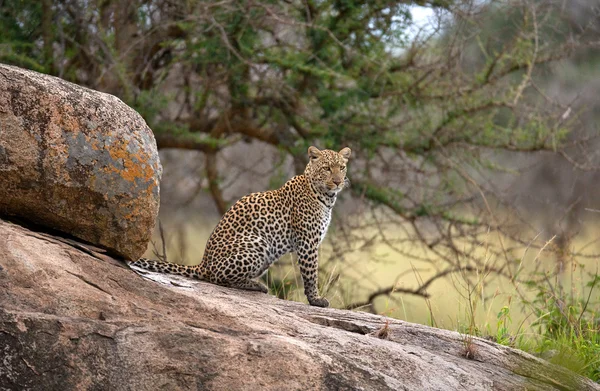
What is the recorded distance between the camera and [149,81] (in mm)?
11711

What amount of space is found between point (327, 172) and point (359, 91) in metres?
3.48

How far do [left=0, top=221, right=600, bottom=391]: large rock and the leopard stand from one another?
55.9 inches

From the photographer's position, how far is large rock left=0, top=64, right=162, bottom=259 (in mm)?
4477

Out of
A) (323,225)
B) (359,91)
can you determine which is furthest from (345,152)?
(359,91)

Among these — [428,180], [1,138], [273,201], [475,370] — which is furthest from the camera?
[428,180]

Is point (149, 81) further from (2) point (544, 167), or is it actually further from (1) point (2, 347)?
(2) point (544, 167)

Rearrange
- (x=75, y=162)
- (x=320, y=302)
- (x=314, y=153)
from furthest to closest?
(x=314, y=153)
(x=320, y=302)
(x=75, y=162)

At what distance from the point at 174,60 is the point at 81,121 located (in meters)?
6.33

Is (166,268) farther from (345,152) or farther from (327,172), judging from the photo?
(345,152)

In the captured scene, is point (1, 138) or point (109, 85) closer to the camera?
point (1, 138)

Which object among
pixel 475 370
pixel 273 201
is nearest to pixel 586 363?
pixel 475 370

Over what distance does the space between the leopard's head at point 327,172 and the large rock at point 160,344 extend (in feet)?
8.08

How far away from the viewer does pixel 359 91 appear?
35.8 feet

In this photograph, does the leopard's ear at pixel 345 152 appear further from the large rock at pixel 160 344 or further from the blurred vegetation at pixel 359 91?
the large rock at pixel 160 344
